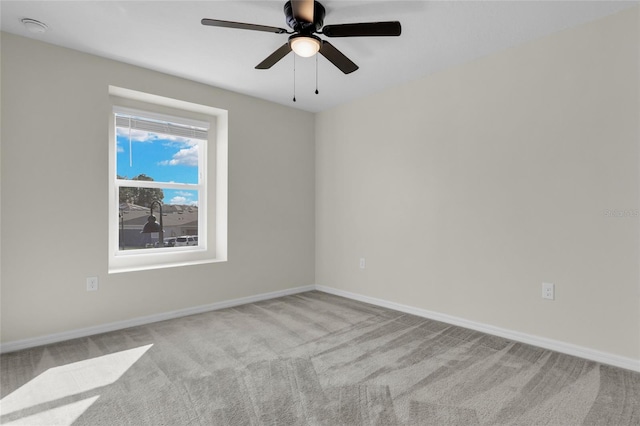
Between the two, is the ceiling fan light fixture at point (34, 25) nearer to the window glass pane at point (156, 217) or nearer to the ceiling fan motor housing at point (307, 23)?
the window glass pane at point (156, 217)

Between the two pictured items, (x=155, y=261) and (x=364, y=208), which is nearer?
(x=155, y=261)

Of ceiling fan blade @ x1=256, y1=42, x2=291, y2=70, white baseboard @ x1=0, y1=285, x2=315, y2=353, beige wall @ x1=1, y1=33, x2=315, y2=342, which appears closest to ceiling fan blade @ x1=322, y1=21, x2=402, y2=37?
ceiling fan blade @ x1=256, y1=42, x2=291, y2=70

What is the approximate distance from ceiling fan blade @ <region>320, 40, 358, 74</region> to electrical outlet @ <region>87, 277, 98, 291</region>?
2.73m

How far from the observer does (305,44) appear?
2.15 m

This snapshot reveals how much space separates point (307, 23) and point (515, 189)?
2.13 metres

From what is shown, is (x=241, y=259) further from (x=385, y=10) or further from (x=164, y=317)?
(x=385, y=10)

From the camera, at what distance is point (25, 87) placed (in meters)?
2.73

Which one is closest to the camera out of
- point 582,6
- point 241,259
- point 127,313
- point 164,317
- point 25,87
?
point 582,6

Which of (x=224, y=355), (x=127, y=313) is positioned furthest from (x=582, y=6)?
(x=127, y=313)

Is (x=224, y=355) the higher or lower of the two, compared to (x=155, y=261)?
lower

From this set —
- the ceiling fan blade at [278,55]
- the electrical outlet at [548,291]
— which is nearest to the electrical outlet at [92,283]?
the ceiling fan blade at [278,55]

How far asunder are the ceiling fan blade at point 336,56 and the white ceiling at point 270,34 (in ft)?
1.00

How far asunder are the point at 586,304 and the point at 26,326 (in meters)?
4.33

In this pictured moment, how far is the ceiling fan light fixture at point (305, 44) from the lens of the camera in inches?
84.0
